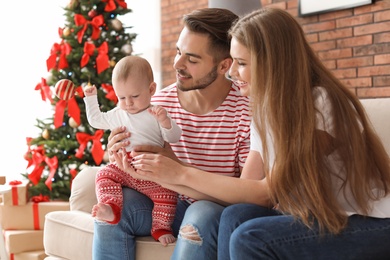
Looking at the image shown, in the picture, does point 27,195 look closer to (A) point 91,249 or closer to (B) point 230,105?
(A) point 91,249

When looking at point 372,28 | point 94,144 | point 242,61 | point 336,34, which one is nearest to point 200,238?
point 242,61

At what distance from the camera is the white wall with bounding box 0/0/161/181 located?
13.9 ft

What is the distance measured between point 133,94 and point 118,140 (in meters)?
0.17

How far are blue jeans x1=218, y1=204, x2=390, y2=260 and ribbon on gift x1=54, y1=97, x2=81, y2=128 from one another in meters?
2.05

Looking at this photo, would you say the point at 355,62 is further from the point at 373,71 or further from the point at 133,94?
the point at 133,94

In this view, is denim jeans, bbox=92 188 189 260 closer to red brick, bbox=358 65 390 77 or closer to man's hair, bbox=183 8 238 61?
man's hair, bbox=183 8 238 61

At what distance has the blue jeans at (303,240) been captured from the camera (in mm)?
1527

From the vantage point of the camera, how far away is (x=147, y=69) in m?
2.09

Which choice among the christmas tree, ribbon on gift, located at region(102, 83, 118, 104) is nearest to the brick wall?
the christmas tree

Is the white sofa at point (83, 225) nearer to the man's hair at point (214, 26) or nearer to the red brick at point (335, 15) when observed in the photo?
the man's hair at point (214, 26)

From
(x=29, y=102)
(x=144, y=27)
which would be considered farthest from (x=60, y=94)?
(x=144, y=27)

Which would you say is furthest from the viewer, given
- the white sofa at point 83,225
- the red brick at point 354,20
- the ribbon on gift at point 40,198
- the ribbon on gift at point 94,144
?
the red brick at point 354,20

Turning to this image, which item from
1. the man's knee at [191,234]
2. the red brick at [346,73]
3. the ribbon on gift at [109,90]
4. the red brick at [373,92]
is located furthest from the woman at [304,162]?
the red brick at [346,73]

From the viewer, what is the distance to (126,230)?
2.00 meters
